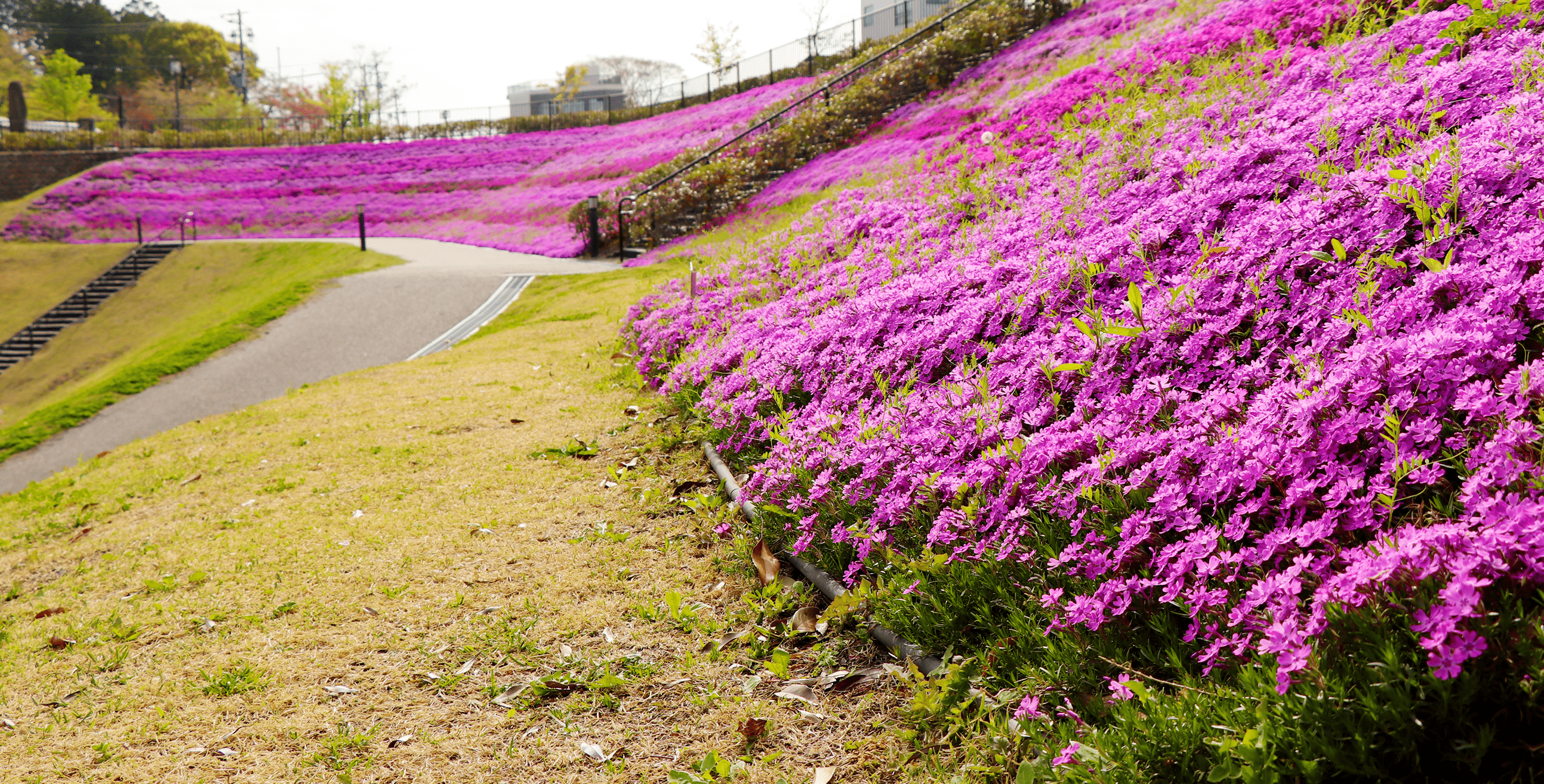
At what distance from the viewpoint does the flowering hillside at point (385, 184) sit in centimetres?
3172

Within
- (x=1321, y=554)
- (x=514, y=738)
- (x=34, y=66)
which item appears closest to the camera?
(x=1321, y=554)

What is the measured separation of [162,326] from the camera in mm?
22000

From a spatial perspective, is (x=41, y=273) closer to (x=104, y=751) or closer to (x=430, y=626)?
(x=104, y=751)

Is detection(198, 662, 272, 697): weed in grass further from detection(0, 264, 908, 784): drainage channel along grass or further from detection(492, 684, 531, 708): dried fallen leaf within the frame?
detection(492, 684, 531, 708): dried fallen leaf

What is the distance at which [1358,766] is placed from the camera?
1756 millimetres

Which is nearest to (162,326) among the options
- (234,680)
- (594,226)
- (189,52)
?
(594,226)

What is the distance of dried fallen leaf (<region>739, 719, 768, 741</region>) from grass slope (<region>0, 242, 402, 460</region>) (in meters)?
13.1

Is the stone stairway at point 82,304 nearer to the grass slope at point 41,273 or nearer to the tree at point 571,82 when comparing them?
the grass slope at point 41,273

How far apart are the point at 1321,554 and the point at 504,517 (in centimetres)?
426

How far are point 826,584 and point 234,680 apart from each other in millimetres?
2659

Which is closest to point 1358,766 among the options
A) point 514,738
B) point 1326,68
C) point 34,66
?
point 514,738

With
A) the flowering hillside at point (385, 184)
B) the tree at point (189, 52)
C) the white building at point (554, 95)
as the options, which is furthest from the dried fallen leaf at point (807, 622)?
the tree at point (189, 52)

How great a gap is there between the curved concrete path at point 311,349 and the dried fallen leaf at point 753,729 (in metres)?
9.67

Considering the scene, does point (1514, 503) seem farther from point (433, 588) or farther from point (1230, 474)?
point (433, 588)
